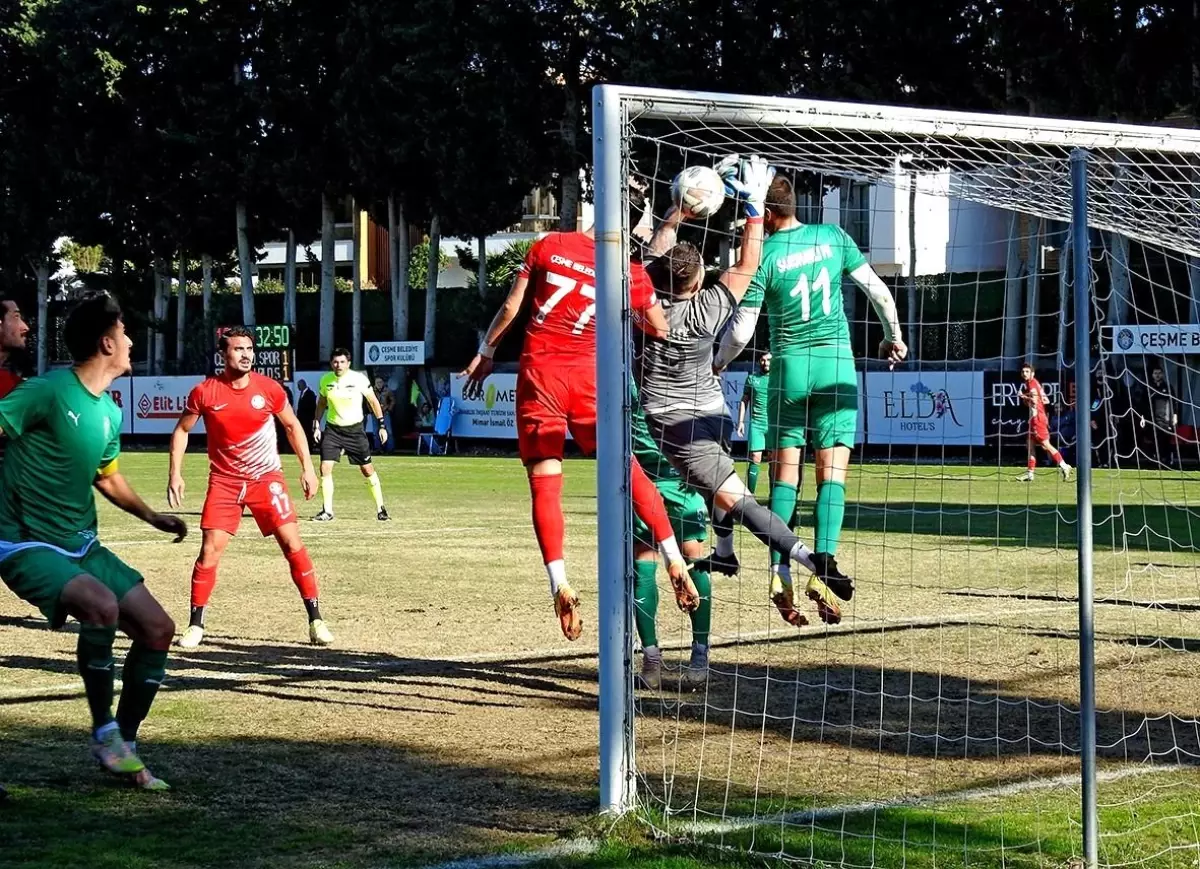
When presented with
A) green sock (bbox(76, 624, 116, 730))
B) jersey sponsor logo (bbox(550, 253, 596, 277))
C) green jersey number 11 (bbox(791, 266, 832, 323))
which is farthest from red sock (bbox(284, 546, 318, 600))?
green sock (bbox(76, 624, 116, 730))

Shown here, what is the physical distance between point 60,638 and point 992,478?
2066 cm

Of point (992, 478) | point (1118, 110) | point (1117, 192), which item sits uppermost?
point (1118, 110)

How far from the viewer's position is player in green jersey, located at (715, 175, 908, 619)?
902cm

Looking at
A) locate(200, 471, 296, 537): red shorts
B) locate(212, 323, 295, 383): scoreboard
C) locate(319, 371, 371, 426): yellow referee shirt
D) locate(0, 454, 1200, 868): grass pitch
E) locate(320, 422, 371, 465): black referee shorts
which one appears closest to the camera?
locate(0, 454, 1200, 868): grass pitch

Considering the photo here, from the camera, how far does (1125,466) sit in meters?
20.3

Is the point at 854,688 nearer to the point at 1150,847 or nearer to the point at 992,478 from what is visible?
the point at 1150,847

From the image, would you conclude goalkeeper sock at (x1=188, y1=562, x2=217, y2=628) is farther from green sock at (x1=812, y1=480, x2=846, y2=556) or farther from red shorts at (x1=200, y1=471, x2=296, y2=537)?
green sock at (x1=812, y1=480, x2=846, y2=556)

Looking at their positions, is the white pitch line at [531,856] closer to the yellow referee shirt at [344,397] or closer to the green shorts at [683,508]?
the green shorts at [683,508]

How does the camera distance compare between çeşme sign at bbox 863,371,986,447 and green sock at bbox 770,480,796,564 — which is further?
çeşme sign at bbox 863,371,986,447

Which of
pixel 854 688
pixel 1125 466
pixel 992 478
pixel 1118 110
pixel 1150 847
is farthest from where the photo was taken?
pixel 1118 110

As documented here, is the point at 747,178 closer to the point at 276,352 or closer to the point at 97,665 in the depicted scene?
the point at 97,665

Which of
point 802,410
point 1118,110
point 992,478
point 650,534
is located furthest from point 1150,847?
point 1118,110

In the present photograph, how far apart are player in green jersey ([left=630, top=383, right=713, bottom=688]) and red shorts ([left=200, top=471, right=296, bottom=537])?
3111 mm

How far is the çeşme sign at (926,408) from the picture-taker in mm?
29422
